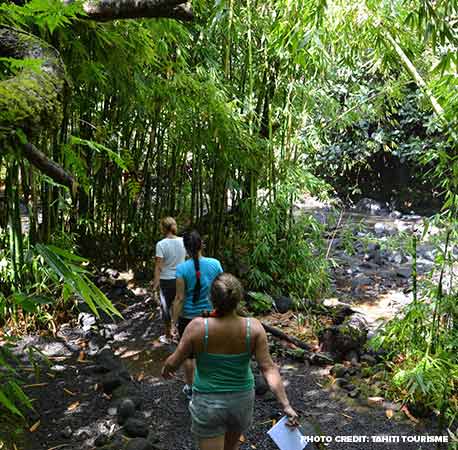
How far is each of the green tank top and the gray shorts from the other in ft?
0.09

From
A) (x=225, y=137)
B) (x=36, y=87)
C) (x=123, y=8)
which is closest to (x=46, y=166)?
(x=36, y=87)

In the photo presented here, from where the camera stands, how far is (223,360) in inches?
79.5

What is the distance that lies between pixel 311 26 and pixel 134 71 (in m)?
1.22

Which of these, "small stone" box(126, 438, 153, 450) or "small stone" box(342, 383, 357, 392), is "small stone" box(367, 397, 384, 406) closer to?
"small stone" box(342, 383, 357, 392)

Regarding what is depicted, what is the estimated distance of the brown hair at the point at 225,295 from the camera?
202cm

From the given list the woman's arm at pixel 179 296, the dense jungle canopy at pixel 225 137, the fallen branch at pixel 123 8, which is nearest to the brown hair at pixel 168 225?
the dense jungle canopy at pixel 225 137

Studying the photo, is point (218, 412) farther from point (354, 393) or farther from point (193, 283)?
point (354, 393)

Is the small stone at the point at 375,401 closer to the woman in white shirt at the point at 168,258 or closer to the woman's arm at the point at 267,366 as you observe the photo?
the woman in white shirt at the point at 168,258

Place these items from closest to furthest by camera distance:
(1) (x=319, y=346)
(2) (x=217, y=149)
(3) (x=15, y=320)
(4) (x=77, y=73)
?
(4) (x=77, y=73) → (3) (x=15, y=320) → (1) (x=319, y=346) → (2) (x=217, y=149)

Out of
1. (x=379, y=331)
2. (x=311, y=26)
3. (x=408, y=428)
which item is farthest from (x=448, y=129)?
(x=408, y=428)

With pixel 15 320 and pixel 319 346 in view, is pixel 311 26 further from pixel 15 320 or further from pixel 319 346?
pixel 15 320

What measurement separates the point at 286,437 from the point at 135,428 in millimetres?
1289

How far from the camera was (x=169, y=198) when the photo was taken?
6113mm

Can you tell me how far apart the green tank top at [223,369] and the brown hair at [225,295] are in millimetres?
78
